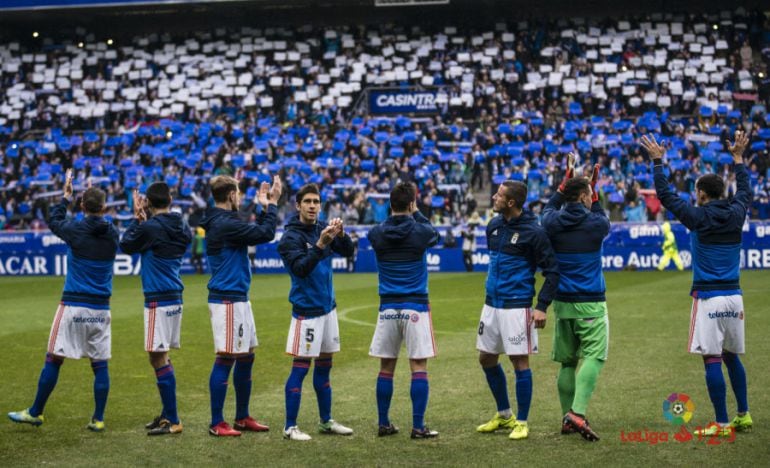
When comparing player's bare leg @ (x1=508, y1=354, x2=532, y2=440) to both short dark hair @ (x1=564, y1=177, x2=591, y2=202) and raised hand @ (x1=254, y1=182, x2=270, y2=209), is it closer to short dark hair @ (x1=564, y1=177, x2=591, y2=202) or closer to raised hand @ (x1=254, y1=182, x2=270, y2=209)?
short dark hair @ (x1=564, y1=177, x2=591, y2=202)

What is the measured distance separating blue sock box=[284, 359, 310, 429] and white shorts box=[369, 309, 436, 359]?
609 mm

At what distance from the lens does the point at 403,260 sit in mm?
9141

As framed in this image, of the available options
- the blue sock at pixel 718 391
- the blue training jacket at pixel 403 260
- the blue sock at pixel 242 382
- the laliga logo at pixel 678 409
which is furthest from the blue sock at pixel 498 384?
the blue sock at pixel 242 382

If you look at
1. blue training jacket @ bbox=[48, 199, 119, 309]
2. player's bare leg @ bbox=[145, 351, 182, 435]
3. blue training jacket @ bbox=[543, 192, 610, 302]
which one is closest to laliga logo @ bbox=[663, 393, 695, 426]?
blue training jacket @ bbox=[543, 192, 610, 302]

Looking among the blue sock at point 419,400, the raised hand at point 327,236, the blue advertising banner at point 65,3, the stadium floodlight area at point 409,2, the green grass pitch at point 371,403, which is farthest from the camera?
the blue advertising banner at point 65,3

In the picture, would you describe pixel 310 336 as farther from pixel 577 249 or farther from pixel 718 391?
pixel 718 391

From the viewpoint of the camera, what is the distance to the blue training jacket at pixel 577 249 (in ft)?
29.5

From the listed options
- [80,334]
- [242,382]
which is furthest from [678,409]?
[80,334]

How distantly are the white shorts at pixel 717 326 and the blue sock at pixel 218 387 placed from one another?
3.95 m

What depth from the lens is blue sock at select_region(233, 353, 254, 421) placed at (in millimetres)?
9414

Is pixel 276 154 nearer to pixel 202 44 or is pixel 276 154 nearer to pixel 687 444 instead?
pixel 202 44

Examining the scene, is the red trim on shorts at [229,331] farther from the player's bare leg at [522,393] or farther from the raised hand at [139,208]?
the player's bare leg at [522,393]

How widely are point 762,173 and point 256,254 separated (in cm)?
1665

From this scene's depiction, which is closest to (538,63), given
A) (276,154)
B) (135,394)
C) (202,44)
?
(276,154)
